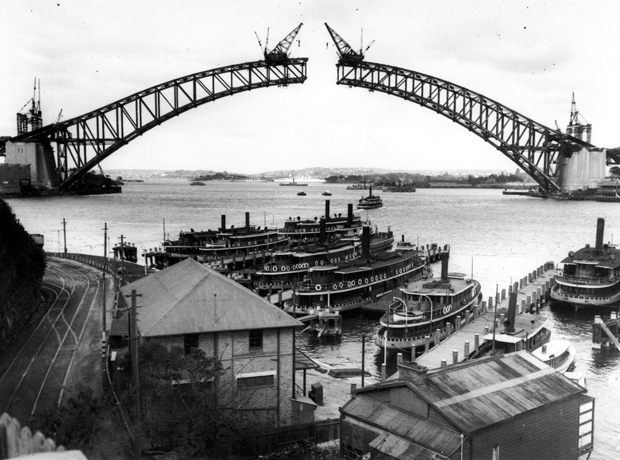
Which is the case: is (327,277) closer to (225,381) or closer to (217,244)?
(217,244)

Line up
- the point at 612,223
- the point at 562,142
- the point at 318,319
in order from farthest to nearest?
the point at 562,142 → the point at 612,223 → the point at 318,319

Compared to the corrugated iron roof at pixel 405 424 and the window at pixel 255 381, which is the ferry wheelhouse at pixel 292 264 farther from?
the corrugated iron roof at pixel 405 424

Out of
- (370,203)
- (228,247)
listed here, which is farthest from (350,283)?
(370,203)

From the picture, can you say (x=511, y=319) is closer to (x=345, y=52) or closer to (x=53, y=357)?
(x=53, y=357)

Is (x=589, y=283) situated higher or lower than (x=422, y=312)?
lower

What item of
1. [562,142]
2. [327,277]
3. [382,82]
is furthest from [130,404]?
[562,142]

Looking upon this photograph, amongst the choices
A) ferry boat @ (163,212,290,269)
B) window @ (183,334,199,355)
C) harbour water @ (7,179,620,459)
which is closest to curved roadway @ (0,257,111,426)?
window @ (183,334,199,355)

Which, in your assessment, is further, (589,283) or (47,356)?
(589,283)

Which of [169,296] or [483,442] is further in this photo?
[169,296]
